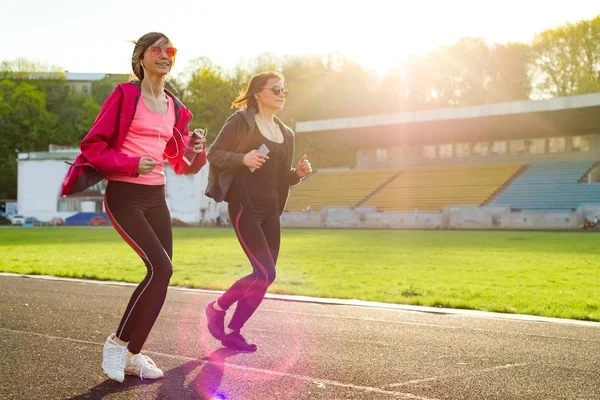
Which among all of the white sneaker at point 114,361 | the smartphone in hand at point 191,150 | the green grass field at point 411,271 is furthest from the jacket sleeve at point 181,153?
the green grass field at point 411,271

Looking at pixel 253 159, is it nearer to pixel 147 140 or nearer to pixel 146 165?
pixel 147 140

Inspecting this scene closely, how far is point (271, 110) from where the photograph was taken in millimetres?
6418

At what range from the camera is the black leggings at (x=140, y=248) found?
4.94 metres

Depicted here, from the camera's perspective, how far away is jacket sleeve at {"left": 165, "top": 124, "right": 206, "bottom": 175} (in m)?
5.30

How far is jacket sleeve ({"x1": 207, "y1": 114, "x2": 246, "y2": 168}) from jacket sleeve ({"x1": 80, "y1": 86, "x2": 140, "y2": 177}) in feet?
4.15

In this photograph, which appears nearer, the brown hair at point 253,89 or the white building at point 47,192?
the brown hair at point 253,89

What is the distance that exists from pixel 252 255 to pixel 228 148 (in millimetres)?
943

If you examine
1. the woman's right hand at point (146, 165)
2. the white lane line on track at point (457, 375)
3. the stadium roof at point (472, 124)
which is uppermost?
the stadium roof at point (472, 124)

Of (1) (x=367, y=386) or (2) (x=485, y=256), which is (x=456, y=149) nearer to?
(2) (x=485, y=256)

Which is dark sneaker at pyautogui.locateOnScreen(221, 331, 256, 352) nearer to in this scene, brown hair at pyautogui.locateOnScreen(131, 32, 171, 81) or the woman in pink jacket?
the woman in pink jacket

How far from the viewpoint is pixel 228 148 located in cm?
623

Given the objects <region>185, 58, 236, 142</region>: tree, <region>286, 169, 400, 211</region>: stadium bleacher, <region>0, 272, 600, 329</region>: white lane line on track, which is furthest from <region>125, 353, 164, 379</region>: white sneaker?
<region>185, 58, 236, 142</region>: tree

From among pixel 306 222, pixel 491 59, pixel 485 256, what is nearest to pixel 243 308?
pixel 485 256

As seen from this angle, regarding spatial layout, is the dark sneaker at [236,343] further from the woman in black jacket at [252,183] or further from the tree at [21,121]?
the tree at [21,121]
